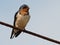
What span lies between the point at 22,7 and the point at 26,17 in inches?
12.9

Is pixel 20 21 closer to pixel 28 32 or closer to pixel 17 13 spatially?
pixel 17 13

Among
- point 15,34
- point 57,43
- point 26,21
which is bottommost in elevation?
point 15,34

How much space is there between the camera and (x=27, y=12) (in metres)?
4.53

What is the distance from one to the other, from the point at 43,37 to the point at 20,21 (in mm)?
2878

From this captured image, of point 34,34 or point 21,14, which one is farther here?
point 21,14

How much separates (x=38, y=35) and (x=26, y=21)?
278 cm

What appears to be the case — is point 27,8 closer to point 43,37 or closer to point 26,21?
point 26,21

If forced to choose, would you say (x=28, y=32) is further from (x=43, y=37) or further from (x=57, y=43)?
(x=57, y=43)

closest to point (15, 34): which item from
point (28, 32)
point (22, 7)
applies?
point (22, 7)

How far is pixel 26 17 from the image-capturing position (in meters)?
4.43

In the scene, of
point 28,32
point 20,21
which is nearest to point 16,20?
point 20,21

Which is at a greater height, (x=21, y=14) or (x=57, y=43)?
(x=57, y=43)

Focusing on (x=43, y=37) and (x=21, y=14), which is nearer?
(x=43, y=37)

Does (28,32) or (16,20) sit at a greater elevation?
(28,32)
